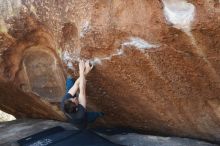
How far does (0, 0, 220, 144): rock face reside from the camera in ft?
9.71

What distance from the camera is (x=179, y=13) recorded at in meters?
2.88

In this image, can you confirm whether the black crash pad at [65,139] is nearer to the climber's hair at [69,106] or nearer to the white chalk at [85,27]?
the climber's hair at [69,106]

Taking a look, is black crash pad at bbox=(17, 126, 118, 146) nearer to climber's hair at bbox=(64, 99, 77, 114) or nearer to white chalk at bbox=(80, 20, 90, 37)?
climber's hair at bbox=(64, 99, 77, 114)

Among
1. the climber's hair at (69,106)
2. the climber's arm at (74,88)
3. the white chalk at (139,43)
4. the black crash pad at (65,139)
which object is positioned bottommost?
the black crash pad at (65,139)

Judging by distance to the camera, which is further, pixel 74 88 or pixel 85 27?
pixel 74 88

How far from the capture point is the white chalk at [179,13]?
2.84m

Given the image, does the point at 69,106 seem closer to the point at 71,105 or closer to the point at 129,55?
the point at 71,105

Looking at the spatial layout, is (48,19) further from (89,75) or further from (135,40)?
(135,40)

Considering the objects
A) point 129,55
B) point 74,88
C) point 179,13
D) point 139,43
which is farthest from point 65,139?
point 179,13

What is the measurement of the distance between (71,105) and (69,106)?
0.07 feet

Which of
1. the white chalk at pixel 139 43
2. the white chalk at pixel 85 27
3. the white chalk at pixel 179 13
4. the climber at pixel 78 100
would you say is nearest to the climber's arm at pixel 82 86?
the climber at pixel 78 100

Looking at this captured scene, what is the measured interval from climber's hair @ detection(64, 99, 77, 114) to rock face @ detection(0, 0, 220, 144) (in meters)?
0.28

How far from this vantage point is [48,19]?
3.55 m

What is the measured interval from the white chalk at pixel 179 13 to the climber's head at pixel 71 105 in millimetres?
1070
